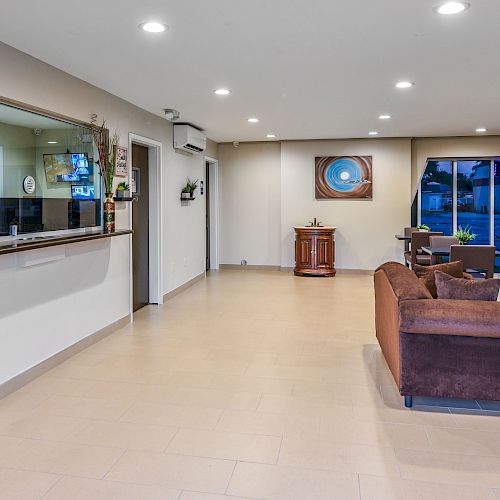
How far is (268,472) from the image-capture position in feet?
8.23

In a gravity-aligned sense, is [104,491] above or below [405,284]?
below

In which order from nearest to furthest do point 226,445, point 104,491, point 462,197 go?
point 104,491 < point 226,445 < point 462,197

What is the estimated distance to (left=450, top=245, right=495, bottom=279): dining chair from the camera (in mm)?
6125

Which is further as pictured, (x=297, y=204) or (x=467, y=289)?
(x=297, y=204)

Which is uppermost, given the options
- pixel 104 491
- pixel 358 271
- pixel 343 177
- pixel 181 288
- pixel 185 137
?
pixel 185 137

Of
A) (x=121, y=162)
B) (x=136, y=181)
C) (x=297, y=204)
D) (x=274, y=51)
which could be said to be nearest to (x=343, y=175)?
(x=297, y=204)

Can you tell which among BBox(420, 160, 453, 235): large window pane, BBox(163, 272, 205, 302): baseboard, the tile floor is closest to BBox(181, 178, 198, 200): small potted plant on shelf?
BBox(163, 272, 205, 302): baseboard

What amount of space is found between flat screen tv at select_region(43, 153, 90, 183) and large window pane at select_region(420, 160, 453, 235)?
6.72m

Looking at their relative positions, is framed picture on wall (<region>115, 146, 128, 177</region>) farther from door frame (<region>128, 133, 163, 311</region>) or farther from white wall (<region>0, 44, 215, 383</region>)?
door frame (<region>128, 133, 163, 311</region>)

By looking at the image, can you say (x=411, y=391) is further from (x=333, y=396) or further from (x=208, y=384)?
(x=208, y=384)

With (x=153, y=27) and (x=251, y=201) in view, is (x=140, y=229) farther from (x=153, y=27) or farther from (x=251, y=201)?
(x=251, y=201)

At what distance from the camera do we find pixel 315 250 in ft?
29.6

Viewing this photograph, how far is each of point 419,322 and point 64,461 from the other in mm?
2152

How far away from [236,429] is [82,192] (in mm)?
2689
